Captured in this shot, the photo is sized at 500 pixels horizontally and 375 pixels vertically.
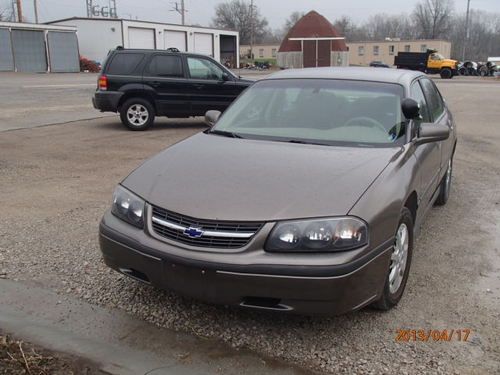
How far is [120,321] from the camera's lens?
135 inches

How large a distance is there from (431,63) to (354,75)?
154 feet

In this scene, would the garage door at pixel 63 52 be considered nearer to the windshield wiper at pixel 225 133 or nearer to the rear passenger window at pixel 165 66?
the rear passenger window at pixel 165 66

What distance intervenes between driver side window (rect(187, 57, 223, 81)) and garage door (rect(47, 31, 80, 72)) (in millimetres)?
→ 38345

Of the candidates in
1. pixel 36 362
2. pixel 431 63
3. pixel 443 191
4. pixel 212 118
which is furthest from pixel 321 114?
pixel 431 63

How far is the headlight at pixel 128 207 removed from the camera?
3.25 meters

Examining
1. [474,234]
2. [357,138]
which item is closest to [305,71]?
[357,138]

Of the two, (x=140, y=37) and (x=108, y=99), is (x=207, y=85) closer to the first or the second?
(x=108, y=99)

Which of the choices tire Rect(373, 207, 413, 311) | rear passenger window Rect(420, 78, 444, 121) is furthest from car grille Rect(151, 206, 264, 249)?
rear passenger window Rect(420, 78, 444, 121)

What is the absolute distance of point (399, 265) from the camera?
358 centimetres

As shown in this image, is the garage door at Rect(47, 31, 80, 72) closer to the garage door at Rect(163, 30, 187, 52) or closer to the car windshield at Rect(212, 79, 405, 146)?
the garage door at Rect(163, 30, 187, 52)

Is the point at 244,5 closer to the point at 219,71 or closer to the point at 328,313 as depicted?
the point at 219,71

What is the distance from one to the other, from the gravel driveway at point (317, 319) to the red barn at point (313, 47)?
183ft

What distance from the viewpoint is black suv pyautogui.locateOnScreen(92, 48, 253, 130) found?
455 inches

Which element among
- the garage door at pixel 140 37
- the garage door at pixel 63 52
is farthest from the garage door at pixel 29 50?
the garage door at pixel 140 37
